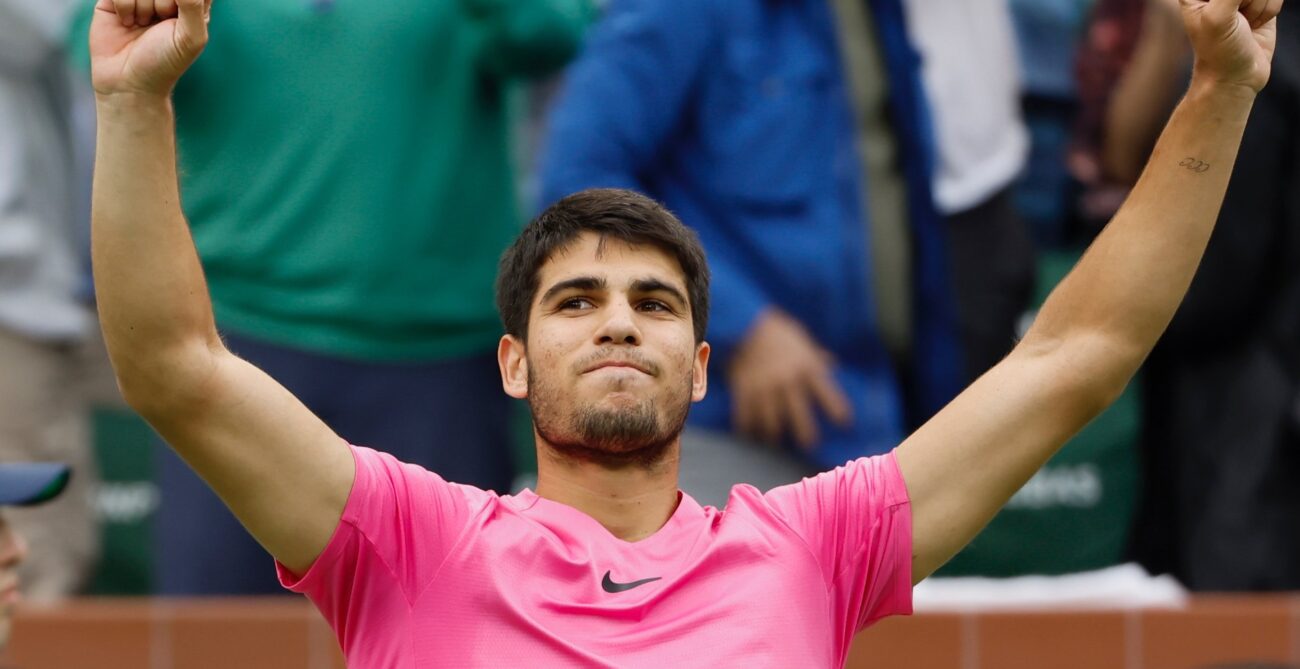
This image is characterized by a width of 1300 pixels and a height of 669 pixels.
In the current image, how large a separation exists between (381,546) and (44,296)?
9.90ft

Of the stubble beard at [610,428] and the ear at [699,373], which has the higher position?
the ear at [699,373]

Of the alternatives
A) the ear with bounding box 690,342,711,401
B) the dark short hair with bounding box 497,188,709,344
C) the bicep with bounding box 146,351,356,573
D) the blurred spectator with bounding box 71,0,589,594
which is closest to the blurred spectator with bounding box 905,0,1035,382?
the blurred spectator with bounding box 71,0,589,594

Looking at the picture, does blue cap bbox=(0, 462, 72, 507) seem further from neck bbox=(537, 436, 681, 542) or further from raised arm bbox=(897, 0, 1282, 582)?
raised arm bbox=(897, 0, 1282, 582)

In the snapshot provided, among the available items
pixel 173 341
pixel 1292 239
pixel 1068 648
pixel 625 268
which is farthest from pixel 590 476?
pixel 1292 239

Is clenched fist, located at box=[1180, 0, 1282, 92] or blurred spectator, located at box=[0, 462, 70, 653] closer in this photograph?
clenched fist, located at box=[1180, 0, 1282, 92]

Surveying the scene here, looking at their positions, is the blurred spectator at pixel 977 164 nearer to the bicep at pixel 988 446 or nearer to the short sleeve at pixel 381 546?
the bicep at pixel 988 446

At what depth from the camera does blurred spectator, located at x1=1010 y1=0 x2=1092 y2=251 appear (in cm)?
616

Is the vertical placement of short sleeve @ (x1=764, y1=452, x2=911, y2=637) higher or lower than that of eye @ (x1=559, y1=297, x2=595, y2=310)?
lower

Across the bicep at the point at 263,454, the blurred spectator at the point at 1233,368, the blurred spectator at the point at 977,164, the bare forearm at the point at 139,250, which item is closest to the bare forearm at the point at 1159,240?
the bicep at the point at 263,454

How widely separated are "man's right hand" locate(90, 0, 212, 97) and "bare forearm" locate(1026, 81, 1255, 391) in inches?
51.7

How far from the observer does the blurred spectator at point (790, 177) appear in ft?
16.8

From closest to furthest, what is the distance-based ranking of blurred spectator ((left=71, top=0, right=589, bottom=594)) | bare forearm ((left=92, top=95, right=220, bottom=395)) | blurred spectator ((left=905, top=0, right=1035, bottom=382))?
bare forearm ((left=92, top=95, right=220, bottom=395)) < blurred spectator ((left=71, top=0, right=589, bottom=594)) < blurred spectator ((left=905, top=0, right=1035, bottom=382))

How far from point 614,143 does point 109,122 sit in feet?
7.41

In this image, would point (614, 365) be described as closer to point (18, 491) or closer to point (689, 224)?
point (18, 491)
